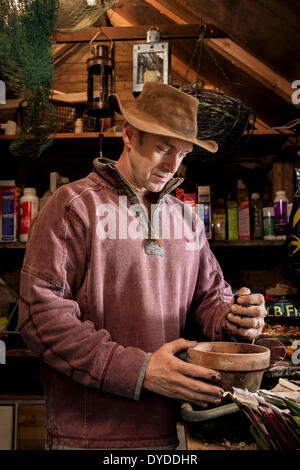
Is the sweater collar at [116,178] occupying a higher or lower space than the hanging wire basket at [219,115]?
lower

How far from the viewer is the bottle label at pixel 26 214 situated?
2.47m

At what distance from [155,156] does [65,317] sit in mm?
531

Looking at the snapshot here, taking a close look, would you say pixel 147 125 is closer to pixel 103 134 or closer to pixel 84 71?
pixel 103 134

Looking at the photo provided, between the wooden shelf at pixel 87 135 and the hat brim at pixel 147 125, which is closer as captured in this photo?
the hat brim at pixel 147 125

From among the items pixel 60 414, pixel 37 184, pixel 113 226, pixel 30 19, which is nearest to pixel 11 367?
pixel 37 184

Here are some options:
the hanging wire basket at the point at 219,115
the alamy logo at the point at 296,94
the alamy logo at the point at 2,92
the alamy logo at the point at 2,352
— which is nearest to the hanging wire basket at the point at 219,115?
the hanging wire basket at the point at 219,115

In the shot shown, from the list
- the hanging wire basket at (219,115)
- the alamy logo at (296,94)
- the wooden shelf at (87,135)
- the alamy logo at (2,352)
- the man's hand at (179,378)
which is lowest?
the alamy logo at (2,352)

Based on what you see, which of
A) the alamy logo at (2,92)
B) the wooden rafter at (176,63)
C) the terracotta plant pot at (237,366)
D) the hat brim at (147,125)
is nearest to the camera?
the terracotta plant pot at (237,366)

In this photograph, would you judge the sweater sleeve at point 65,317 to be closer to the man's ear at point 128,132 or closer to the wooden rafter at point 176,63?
the man's ear at point 128,132

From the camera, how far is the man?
1.05 metres

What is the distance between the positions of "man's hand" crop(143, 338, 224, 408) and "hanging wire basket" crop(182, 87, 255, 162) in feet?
3.50

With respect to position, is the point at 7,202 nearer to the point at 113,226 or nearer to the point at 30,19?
the point at 30,19

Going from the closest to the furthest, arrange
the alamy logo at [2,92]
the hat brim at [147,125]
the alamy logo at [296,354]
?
1. the hat brim at [147,125]
2. the alamy logo at [296,354]
3. the alamy logo at [2,92]

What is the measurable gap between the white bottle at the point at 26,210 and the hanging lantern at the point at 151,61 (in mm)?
864
